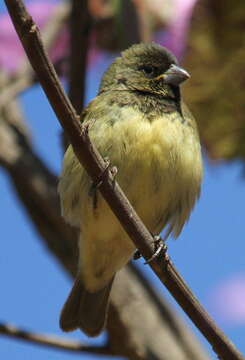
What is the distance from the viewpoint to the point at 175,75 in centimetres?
295

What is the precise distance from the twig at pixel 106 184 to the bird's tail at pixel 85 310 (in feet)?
2.95

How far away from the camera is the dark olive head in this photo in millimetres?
2982

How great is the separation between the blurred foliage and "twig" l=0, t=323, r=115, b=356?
0.79 meters

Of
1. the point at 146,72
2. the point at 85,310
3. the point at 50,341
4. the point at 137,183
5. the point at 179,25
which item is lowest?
the point at 85,310

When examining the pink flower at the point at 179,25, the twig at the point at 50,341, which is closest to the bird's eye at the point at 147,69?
the pink flower at the point at 179,25

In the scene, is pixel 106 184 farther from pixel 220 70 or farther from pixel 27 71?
pixel 27 71

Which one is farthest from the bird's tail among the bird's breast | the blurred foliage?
the blurred foliage

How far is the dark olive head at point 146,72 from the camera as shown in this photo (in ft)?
9.78

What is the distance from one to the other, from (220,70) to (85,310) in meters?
1.03

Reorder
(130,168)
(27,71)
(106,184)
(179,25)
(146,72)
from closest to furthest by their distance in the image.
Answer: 1. (106,184)
2. (130,168)
3. (179,25)
4. (146,72)
5. (27,71)

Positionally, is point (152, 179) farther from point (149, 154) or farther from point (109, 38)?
point (109, 38)

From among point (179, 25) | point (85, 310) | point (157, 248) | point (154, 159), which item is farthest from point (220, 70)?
point (85, 310)

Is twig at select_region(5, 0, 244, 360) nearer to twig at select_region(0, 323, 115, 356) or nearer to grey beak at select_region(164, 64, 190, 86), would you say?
twig at select_region(0, 323, 115, 356)

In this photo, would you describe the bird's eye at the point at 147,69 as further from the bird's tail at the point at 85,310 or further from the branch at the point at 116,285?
the bird's tail at the point at 85,310
